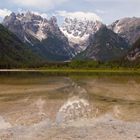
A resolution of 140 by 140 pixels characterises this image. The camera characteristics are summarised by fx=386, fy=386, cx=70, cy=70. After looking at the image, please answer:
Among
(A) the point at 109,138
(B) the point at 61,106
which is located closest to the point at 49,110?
(B) the point at 61,106

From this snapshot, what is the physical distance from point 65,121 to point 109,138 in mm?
8649

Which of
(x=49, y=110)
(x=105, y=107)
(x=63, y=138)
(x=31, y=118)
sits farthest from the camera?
(x=105, y=107)

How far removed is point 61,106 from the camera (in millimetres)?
48281

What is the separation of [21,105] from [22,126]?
15951 millimetres

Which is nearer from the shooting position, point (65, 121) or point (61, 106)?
point (65, 121)

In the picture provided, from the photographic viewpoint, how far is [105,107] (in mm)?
47688

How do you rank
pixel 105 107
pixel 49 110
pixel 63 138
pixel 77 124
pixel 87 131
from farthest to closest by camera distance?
1. pixel 105 107
2. pixel 49 110
3. pixel 77 124
4. pixel 87 131
5. pixel 63 138

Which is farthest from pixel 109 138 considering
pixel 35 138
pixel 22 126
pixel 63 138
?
pixel 22 126

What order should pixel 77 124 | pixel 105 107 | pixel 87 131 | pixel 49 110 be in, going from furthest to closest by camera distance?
pixel 105 107, pixel 49 110, pixel 77 124, pixel 87 131

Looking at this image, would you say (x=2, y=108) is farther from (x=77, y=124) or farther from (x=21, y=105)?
(x=77, y=124)

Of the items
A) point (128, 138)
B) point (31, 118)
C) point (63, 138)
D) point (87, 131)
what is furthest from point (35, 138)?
point (31, 118)

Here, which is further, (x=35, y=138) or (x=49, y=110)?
(x=49, y=110)

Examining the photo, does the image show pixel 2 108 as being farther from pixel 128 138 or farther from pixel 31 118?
pixel 128 138

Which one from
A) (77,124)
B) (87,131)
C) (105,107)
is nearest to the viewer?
(87,131)
